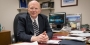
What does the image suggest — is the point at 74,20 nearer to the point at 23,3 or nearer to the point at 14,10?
the point at 23,3

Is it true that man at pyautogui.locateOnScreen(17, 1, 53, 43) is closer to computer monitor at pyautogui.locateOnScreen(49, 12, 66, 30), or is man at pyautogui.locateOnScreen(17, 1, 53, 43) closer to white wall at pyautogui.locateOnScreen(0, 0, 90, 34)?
computer monitor at pyautogui.locateOnScreen(49, 12, 66, 30)

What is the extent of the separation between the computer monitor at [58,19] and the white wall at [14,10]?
8.2 inches

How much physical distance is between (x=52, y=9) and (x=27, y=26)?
5.70 feet

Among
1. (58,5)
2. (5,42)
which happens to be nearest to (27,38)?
(5,42)

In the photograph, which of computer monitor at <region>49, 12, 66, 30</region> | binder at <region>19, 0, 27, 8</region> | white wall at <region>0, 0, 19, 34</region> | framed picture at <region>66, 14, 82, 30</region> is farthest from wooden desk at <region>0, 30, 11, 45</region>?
framed picture at <region>66, 14, 82, 30</region>

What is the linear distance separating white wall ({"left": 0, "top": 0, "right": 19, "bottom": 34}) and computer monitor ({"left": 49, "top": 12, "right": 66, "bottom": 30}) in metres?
0.94

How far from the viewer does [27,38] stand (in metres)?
1.22

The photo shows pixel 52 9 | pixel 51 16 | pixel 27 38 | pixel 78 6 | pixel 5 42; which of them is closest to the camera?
pixel 27 38

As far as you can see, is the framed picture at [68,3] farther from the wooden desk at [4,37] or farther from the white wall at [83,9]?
the wooden desk at [4,37]

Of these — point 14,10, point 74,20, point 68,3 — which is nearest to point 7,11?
point 14,10

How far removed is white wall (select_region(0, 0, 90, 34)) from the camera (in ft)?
8.66

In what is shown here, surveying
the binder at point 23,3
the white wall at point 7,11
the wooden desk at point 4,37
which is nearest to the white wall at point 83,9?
the binder at point 23,3

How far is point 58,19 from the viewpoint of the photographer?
281 cm

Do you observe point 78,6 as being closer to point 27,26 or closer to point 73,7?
point 73,7
